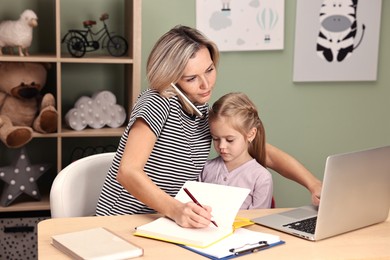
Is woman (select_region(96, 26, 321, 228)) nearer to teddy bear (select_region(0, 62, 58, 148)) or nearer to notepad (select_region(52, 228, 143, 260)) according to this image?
notepad (select_region(52, 228, 143, 260))

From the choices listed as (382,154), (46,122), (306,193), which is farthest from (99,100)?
(382,154)

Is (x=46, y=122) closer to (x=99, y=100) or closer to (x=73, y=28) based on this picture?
(x=99, y=100)

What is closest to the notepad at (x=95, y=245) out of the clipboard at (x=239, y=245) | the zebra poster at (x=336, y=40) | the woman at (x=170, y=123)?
the clipboard at (x=239, y=245)

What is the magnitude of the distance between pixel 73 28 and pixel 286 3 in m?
1.09

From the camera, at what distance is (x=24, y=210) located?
2887 millimetres

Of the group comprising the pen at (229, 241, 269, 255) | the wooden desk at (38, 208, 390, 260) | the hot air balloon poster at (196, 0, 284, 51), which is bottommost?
the wooden desk at (38, 208, 390, 260)

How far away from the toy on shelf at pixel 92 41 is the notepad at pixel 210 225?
55.5 inches

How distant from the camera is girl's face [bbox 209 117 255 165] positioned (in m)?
2.09

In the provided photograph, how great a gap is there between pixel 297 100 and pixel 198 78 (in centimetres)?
155

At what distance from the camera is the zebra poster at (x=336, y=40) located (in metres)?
3.38

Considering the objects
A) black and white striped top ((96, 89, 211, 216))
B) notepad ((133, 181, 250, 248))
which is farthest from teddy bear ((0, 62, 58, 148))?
notepad ((133, 181, 250, 248))

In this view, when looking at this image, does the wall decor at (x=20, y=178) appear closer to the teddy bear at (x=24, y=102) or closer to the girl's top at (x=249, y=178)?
the teddy bear at (x=24, y=102)

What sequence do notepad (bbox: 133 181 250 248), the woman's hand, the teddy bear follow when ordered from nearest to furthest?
notepad (bbox: 133 181 250 248), the woman's hand, the teddy bear

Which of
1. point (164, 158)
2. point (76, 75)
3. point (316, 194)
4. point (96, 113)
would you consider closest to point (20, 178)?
point (96, 113)
